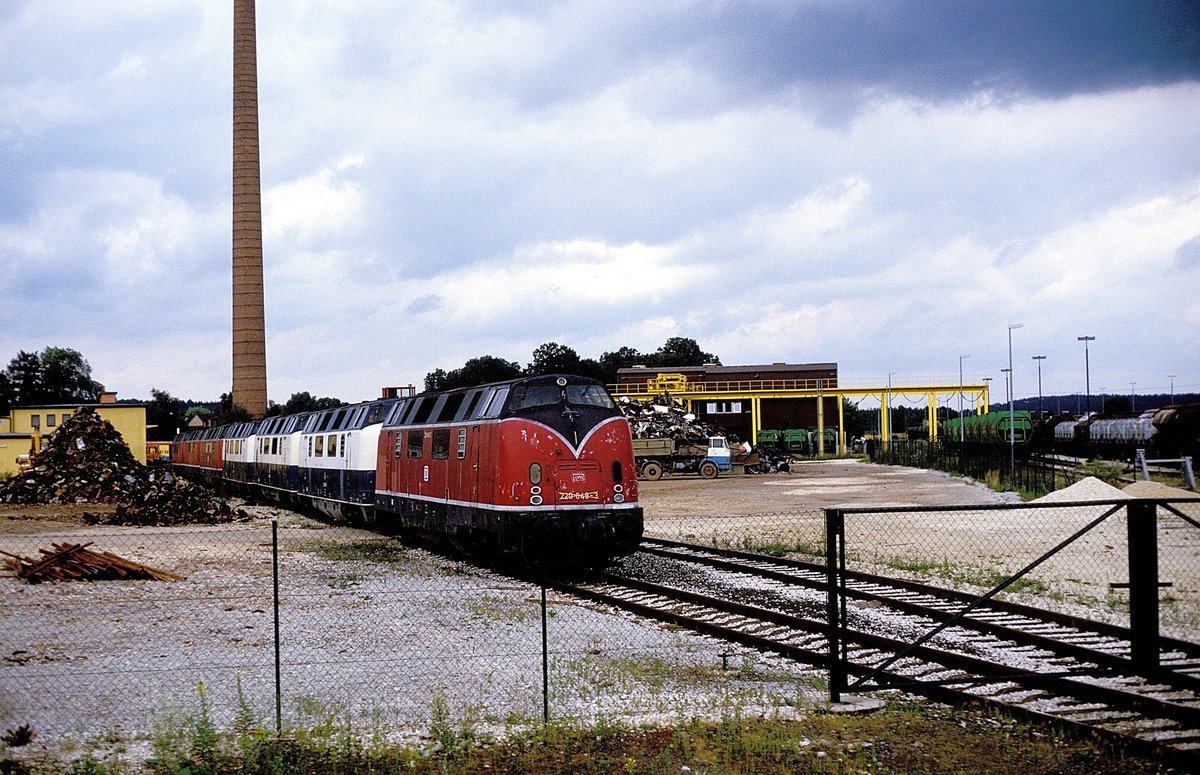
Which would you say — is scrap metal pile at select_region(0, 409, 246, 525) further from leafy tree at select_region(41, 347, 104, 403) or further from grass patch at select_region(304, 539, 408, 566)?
leafy tree at select_region(41, 347, 104, 403)

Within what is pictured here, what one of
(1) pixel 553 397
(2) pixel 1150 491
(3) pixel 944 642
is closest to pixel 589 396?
(1) pixel 553 397

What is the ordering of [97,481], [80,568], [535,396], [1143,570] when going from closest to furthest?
1. [1143,570]
2. [535,396]
3. [80,568]
4. [97,481]

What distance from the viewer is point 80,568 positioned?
747 inches

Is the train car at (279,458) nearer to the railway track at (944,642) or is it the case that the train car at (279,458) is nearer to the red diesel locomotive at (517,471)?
the red diesel locomotive at (517,471)

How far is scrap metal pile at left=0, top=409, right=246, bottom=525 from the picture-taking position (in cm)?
3638

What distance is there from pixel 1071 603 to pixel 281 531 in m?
20.8

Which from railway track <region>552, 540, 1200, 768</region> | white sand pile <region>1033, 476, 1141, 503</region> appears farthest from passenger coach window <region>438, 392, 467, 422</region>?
white sand pile <region>1033, 476, 1141, 503</region>

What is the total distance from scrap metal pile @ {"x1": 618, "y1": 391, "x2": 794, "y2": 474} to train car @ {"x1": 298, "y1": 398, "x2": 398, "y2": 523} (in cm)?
2570

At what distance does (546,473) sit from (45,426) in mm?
79046

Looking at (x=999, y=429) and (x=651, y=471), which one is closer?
(x=651, y=471)

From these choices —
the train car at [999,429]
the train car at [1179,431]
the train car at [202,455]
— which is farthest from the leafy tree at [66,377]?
the train car at [1179,431]

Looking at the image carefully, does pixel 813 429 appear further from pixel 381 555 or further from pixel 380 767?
pixel 380 767

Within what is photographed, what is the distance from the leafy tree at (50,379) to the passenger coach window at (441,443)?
121 metres

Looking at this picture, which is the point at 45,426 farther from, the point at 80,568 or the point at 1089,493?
the point at 1089,493
